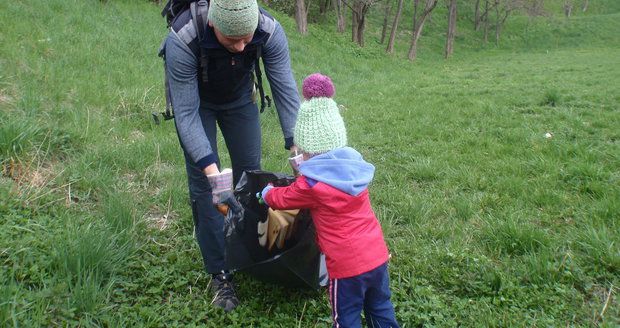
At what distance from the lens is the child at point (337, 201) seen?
230 centimetres

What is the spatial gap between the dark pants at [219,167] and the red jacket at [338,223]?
63 centimetres

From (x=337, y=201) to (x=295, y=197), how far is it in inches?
7.9

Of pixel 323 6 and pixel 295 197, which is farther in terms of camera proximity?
pixel 323 6

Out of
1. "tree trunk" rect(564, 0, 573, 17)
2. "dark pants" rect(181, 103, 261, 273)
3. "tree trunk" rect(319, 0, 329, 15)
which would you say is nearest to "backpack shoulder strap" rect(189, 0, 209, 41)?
"dark pants" rect(181, 103, 261, 273)

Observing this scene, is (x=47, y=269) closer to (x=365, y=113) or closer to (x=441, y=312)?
(x=441, y=312)

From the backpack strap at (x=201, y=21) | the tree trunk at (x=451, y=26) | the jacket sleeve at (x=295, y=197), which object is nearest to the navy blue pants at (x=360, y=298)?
the jacket sleeve at (x=295, y=197)

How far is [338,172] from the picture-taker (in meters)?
2.30

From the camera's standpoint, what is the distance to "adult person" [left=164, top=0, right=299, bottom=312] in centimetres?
242

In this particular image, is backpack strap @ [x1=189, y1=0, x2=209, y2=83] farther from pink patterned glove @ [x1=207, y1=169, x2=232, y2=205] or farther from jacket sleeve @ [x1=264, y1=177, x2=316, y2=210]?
jacket sleeve @ [x1=264, y1=177, x2=316, y2=210]

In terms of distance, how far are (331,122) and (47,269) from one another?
1.80m

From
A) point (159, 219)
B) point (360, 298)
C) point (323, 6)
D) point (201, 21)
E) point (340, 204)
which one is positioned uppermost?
point (201, 21)

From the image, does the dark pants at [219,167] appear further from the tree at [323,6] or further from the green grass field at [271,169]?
the tree at [323,6]

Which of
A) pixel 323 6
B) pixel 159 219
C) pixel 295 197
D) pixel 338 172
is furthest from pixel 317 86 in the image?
pixel 323 6

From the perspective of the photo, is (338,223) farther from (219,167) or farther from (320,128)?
(219,167)
